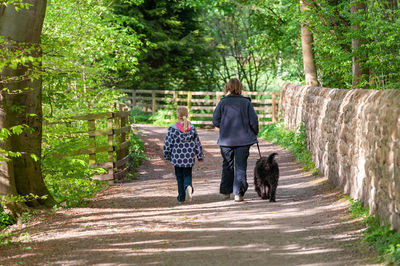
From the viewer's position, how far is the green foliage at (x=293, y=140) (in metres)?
13.1

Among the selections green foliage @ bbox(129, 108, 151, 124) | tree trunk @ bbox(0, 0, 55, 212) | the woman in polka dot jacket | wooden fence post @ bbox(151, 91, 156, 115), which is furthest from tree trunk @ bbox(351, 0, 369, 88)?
green foliage @ bbox(129, 108, 151, 124)

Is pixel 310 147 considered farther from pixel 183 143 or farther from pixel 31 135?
pixel 31 135

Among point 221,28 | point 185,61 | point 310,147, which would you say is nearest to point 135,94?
point 185,61

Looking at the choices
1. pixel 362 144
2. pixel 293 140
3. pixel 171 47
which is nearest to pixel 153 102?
pixel 171 47

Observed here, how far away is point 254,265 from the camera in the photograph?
541 cm

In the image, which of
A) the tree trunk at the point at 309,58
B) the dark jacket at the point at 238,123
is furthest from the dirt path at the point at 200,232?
the tree trunk at the point at 309,58

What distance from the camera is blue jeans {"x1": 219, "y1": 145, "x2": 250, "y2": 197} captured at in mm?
8891

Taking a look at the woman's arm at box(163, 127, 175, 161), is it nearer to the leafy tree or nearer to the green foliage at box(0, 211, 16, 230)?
the green foliage at box(0, 211, 16, 230)

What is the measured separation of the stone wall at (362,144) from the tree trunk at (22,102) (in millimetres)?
4275

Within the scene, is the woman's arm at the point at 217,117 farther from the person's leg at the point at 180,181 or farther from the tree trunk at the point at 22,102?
the tree trunk at the point at 22,102

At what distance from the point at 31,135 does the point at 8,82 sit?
3.08 ft

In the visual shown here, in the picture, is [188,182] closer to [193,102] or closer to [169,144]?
[169,144]

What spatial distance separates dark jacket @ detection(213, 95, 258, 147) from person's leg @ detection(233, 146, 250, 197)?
0.38ft

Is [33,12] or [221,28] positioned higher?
[221,28]
